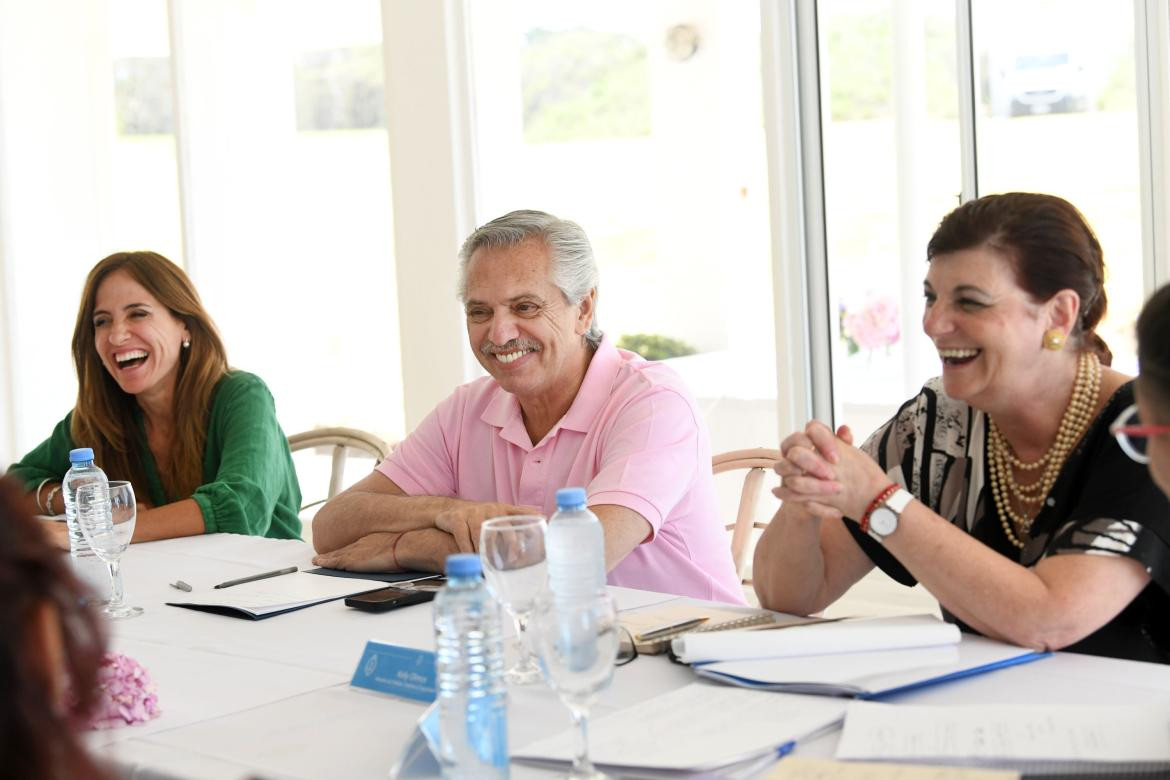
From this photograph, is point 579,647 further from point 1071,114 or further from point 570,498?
point 1071,114

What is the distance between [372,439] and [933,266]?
182 centimetres

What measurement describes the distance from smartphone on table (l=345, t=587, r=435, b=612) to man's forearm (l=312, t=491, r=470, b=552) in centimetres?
26

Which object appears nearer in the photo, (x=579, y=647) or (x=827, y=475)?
(x=579, y=647)

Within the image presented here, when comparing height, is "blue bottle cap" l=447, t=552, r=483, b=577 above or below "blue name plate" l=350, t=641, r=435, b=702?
above

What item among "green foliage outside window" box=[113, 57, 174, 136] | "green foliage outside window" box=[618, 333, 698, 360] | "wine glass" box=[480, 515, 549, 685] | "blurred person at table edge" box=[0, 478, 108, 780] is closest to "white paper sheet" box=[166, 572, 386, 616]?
"wine glass" box=[480, 515, 549, 685]

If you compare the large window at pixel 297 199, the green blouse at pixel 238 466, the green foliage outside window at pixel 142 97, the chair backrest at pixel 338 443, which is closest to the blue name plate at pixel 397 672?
the green blouse at pixel 238 466

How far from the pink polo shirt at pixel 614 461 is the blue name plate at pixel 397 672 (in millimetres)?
719

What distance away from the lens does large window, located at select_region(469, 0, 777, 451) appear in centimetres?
470

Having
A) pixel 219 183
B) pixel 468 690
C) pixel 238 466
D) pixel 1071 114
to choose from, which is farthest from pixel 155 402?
pixel 219 183

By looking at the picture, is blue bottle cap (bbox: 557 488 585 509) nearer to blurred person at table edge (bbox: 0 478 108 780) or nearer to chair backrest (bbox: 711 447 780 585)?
blurred person at table edge (bbox: 0 478 108 780)

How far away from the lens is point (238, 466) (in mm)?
2900

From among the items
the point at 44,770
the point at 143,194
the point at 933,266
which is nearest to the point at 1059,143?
the point at 933,266

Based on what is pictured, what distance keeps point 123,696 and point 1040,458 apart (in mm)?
1298

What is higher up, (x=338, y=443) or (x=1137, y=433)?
(x=1137, y=433)
